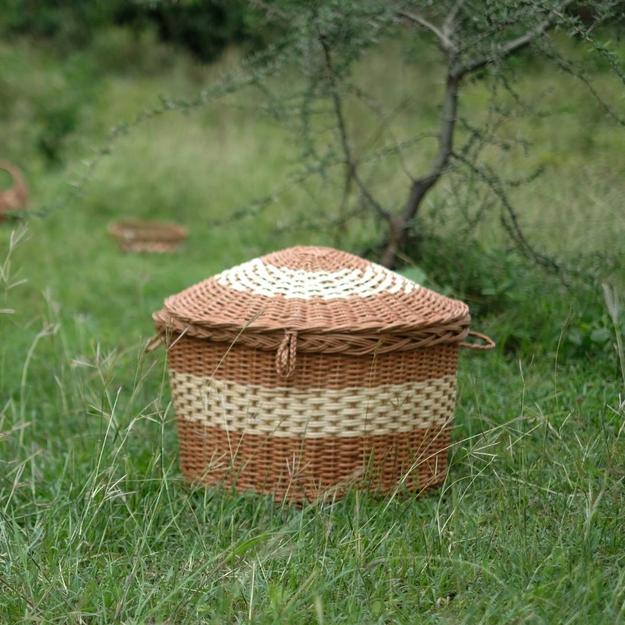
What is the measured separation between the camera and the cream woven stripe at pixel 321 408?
2936 mm

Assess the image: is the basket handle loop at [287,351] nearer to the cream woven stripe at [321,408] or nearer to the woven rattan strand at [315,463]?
the cream woven stripe at [321,408]

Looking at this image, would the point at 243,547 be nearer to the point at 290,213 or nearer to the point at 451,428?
the point at 451,428

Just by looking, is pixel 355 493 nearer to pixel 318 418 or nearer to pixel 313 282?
pixel 318 418

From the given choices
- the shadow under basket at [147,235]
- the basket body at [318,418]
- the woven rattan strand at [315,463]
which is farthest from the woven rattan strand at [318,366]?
the shadow under basket at [147,235]

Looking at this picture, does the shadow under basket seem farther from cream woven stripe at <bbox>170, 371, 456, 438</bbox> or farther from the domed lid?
cream woven stripe at <bbox>170, 371, 456, 438</bbox>

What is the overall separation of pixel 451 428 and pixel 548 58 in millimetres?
1625

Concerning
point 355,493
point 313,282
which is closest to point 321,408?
point 355,493

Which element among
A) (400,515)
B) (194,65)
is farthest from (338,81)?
(194,65)

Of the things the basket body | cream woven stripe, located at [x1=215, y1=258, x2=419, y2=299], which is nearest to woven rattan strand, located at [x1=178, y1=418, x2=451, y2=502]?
the basket body

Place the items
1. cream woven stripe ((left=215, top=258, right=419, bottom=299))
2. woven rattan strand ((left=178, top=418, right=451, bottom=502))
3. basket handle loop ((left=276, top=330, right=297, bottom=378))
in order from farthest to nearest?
cream woven stripe ((left=215, top=258, right=419, bottom=299)) < woven rattan strand ((left=178, top=418, right=451, bottom=502)) < basket handle loop ((left=276, top=330, right=297, bottom=378))

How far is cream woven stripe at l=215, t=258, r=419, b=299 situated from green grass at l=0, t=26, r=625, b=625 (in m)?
0.38

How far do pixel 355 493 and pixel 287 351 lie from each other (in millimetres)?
437

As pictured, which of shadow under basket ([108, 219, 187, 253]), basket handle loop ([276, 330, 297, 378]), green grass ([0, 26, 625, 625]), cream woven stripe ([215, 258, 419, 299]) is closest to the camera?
green grass ([0, 26, 625, 625])

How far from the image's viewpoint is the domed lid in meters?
2.91
